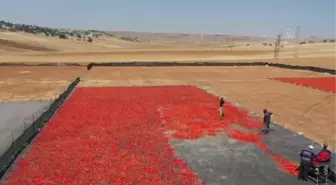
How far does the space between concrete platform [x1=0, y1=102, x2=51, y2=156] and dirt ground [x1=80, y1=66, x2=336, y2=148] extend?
1591 cm

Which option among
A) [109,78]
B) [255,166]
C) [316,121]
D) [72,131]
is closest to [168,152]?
[255,166]

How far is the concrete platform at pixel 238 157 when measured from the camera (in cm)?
1548

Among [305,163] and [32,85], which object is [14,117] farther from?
[305,163]

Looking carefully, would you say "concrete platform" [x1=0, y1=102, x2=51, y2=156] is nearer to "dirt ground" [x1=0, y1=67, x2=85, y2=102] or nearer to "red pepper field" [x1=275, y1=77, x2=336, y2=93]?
"dirt ground" [x1=0, y1=67, x2=85, y2=102]

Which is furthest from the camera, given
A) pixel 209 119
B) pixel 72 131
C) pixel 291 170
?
pixel 209 119

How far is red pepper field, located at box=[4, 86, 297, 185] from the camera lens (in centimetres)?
1584

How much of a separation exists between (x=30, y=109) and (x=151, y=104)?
32.3 ft

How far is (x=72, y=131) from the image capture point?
23438 millimetres

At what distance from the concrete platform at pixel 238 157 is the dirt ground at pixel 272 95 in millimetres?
2541

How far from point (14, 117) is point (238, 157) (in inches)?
683

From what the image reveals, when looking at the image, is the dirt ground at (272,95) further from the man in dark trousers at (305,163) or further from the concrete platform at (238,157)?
the man in dark trousers at (305,163)

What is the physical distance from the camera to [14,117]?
2784 centimetres

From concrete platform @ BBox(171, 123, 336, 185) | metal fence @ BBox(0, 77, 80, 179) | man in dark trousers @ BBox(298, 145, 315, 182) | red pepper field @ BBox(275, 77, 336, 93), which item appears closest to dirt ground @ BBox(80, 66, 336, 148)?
red pepper field @ BBox(275, 77, 336, 93)

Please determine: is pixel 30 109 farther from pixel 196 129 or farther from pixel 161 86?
pixel 161 86
